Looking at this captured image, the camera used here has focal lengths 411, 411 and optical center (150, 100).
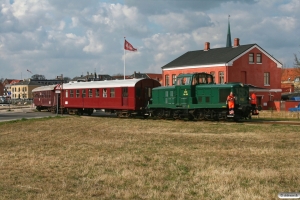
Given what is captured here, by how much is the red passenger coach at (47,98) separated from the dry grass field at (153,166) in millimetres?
26629

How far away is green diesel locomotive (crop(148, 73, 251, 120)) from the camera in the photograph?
2653 cm

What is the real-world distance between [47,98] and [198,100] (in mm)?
26090

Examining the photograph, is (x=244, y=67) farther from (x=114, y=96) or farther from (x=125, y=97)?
(x=125, y=97)

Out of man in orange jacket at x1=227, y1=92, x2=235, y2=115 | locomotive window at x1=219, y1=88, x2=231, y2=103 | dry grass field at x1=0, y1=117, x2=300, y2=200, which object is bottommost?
dry grass field at x1=0, y1=117, x2=300, y2=200

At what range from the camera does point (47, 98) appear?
48.8 metres

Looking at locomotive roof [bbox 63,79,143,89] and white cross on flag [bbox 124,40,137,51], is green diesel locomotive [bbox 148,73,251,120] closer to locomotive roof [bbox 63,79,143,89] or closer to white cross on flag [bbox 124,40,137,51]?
locomotive roof [bbox 63,79,143,89]

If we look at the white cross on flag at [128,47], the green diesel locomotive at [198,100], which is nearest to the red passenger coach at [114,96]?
the green diesel locomotive at [198,100]

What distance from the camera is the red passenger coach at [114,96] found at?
32.2 metres

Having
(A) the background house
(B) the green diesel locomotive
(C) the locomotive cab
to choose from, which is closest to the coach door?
(B) the green diesel locomotive

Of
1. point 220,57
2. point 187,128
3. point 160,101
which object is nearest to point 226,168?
point 187,128

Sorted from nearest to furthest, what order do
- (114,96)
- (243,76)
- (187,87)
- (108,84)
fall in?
(187,87)
(114,96)
(108,84)
(243,76)

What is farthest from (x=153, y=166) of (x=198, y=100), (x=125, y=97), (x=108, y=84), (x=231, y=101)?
(x=108, y=84)

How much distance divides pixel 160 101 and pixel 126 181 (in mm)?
20452

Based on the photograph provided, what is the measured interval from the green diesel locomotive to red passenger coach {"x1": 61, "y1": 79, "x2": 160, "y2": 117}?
1543mm
